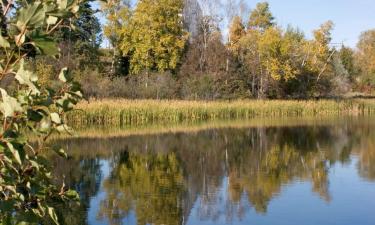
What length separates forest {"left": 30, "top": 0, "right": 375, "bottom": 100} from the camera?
1479 inches

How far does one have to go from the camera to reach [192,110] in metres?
31.5

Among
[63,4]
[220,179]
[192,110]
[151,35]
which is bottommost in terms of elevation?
[220,179]

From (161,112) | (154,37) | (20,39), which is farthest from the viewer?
(154,37)

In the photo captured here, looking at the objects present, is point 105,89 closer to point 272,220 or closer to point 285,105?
point 285,105

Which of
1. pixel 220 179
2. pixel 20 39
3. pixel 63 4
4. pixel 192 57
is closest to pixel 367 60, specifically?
pixel 192 57

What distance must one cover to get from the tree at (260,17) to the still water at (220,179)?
3084 centimetres

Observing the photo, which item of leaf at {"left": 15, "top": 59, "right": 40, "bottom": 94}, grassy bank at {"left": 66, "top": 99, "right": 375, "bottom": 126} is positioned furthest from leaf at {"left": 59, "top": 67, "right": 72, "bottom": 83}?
grassy bank at {"left": 66, "top": 99, "right": 375, "bottom": 126}

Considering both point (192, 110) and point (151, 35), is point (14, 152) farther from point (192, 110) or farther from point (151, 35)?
point (151, 35)

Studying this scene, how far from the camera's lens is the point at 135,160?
50.0 ft

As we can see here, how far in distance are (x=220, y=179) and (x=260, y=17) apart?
133ft

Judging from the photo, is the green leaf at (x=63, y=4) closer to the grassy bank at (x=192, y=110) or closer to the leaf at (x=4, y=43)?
→ the leaf at (x=4, y=43)

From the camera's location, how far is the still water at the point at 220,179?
30.1 ft

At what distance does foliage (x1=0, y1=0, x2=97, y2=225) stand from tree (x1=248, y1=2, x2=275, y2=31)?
49.7 meters

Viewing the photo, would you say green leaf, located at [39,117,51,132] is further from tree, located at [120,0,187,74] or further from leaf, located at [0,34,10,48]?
tree, located at [120,0,187,74]
